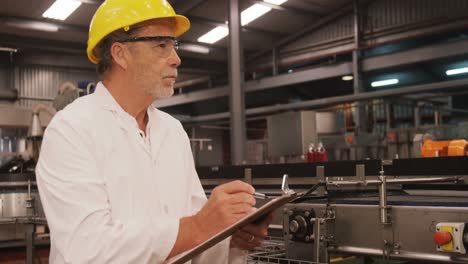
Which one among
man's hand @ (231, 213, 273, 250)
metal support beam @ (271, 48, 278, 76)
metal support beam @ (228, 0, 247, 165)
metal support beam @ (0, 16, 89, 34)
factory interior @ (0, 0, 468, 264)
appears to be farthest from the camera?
metal support beam @ (271, 48, 278, 76)

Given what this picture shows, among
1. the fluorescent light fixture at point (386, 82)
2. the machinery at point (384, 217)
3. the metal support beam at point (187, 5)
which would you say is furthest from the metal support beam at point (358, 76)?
the machinery at point (384, 217)

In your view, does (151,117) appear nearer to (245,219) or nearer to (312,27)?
(245,219)

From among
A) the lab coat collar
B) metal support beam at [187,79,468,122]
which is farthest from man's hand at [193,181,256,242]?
metal support beam at [187,79,468,122]

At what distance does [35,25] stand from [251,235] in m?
6.36

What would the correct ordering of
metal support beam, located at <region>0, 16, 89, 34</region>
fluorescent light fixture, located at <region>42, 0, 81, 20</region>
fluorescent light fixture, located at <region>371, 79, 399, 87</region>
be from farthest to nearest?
fluorescent light fixture, located at <region>371, 79, 399, 87</region> < metal support beam, located at <region>0, 16, 89, 34</region> < fluorescent light fixture, located at <region>42, 0, 81, 20</region>

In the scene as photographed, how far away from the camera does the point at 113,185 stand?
115cm

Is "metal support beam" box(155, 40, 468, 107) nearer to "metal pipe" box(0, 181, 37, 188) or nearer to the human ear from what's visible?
"metal pipe" box(0, 181, 37, 188)

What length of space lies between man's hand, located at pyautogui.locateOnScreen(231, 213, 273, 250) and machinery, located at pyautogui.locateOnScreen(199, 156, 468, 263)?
322mm

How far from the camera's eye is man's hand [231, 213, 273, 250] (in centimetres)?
114

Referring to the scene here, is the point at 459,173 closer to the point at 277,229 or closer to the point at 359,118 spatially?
the point at 277,229

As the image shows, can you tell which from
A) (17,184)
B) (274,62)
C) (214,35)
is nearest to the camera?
(17,184)

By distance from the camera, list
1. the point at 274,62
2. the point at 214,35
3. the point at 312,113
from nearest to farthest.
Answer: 1. the point at 312,113
2. the point at 214,35
3. the point at 274,62

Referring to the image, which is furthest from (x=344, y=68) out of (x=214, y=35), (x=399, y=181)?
(x=399, y=181)

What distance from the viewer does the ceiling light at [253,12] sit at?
705cm
